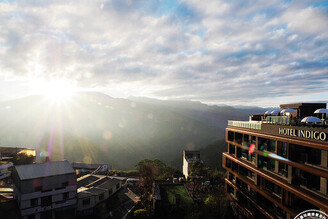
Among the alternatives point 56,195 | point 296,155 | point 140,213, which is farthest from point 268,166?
point 56,195

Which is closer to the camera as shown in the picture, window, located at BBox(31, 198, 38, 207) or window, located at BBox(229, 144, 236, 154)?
window, located at BBox(31, 198, 38, 207)

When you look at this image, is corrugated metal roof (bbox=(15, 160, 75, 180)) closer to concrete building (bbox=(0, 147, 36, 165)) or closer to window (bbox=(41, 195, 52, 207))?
window (bbox=(41, 195, 52, 207))

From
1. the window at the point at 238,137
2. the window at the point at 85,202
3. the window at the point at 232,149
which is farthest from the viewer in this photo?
the window at the point at 232,149

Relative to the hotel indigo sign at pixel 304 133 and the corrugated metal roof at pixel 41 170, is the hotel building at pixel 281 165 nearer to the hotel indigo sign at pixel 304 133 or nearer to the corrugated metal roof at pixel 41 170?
the hotel indigo sign at pixel 304 133

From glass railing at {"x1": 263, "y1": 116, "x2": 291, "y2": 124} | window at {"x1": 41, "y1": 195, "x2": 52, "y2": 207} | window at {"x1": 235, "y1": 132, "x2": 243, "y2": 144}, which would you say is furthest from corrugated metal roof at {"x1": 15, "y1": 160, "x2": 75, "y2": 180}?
glass railing at {"x1": 263, "y1": 116, "x2": 291, "y2": 124}

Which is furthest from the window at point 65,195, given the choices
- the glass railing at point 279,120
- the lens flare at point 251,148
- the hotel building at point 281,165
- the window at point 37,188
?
the glass railing at point 279,120

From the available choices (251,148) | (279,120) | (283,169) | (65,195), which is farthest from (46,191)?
(279,120)

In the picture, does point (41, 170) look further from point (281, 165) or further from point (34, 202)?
point (281, 165)

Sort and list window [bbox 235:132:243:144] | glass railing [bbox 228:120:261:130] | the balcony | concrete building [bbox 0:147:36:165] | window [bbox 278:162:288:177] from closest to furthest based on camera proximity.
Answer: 1. window [bbox 278:162:288:177]
2. the balcony
3. glass railing [bbox 228:120:261:130]
4. window [bbox 235:132:243:144]
5. concrete building [bbox 0:147:36:165]
